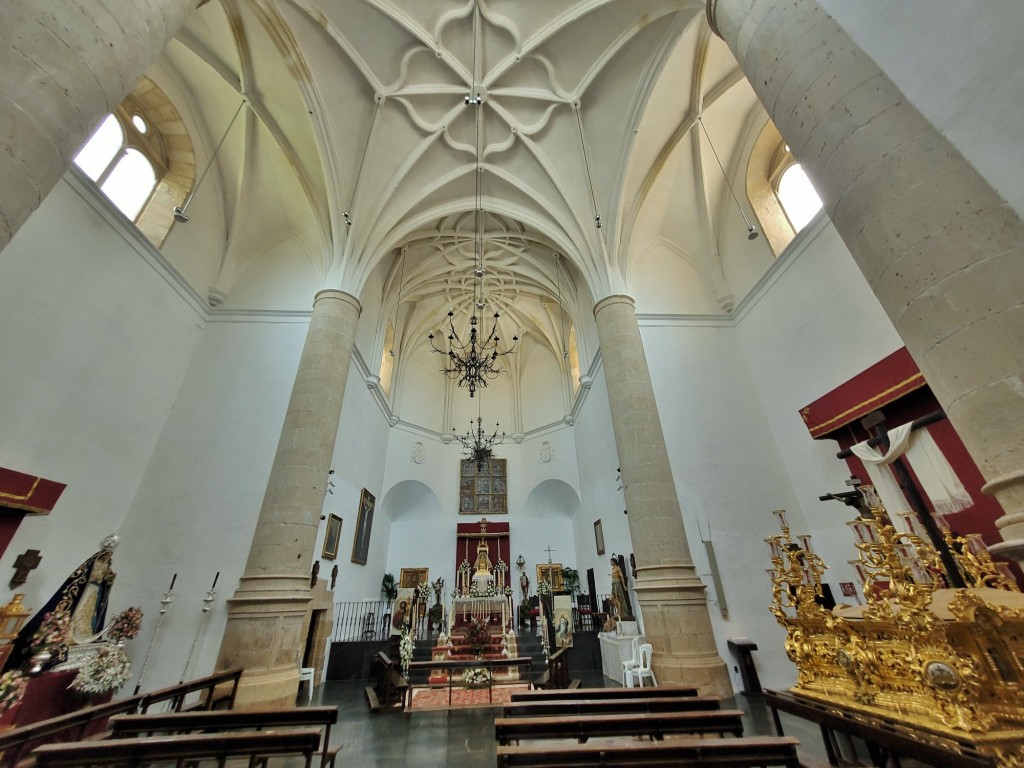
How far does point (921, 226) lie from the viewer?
2.15 meters

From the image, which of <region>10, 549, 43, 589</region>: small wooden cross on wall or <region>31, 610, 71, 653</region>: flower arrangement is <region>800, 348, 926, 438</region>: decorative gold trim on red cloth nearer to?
<region>31, 610, 71, 653</region>: flower arrangement

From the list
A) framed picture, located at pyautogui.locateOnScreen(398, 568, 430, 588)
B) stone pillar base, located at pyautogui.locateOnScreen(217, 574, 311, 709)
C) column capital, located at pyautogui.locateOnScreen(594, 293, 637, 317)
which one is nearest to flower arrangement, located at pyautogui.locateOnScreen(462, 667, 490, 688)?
stone pillar base, located at pyautogui.locateOnScreen(217, 574, 311, 709)

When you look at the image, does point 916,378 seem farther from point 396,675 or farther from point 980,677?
point 396,675

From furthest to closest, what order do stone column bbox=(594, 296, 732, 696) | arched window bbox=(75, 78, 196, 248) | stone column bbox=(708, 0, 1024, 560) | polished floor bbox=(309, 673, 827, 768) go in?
arched window bbox=(75, 78, 196, 248)
stone column bbox=(594, 296, 732, 696)
polished floor bbox=(309, 673, 827, 768)
stone column bbox=(708, 0, 1024, 560)

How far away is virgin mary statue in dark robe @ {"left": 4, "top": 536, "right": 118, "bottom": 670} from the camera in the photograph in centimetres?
519

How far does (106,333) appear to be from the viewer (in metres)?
7.05

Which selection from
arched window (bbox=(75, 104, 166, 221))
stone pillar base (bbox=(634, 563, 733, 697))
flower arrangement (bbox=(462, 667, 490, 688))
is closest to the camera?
stone pillar base (bbox=(634, 563, 733, 697))

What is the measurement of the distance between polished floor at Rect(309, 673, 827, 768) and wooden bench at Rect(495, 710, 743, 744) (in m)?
1.18

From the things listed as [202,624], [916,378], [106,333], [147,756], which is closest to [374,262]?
[106,333]

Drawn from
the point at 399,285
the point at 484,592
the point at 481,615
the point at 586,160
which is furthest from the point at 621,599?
the point at 399,285

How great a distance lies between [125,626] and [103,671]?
1.21 m

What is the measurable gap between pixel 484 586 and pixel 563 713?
344 inches

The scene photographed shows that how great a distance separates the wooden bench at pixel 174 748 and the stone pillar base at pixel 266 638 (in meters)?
3.32

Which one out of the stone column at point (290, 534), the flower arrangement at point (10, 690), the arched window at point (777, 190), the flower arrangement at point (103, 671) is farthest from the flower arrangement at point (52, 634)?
the arched window at point (777, 190)
